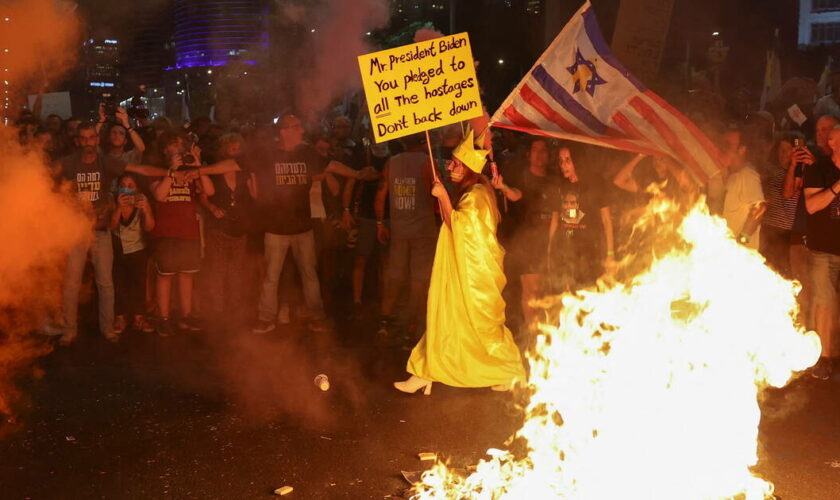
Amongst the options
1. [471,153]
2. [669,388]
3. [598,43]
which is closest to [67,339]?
[471,153]

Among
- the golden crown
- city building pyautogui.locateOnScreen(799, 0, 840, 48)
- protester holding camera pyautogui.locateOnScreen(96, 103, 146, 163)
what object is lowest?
the golden crown

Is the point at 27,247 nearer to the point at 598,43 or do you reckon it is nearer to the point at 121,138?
the point at 121,138

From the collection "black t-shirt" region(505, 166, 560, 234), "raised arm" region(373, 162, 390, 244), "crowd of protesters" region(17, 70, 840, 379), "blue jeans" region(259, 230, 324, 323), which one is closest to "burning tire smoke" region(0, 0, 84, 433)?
"crowd of protesters" region(17, 70, 840, 379)

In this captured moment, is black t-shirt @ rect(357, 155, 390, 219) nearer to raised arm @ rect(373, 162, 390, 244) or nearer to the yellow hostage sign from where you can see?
raised arm @ rect(373, 162, 390, 244)

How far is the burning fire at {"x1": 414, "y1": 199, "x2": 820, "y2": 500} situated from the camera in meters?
4.26

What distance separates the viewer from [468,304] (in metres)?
6.44

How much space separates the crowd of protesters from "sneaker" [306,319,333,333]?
0.07ft

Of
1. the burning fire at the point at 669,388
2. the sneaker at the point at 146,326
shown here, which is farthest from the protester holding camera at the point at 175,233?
the burning fire at the point at 669,388

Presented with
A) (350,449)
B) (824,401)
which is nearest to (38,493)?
(350,449)

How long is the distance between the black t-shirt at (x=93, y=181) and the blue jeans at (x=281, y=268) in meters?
1.58

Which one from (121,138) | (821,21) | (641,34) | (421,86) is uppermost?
(821,21)

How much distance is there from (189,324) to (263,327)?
0.77 meters

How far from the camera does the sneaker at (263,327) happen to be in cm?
881

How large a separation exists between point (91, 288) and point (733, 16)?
21496 mm
